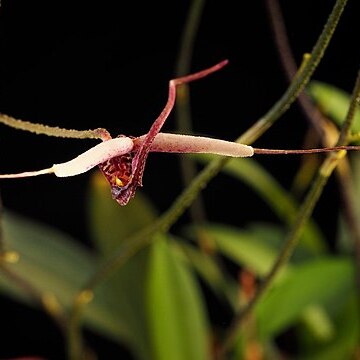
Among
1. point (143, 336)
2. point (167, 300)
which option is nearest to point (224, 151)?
point (167, 300)

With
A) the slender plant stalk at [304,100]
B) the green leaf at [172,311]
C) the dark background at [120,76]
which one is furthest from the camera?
the dark background at [120,76]

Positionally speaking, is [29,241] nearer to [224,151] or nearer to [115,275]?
[115,275]

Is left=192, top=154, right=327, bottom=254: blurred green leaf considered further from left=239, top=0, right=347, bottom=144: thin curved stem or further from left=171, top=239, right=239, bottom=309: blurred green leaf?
left=239, top=0, right=347, bottom=144: thin curved stem

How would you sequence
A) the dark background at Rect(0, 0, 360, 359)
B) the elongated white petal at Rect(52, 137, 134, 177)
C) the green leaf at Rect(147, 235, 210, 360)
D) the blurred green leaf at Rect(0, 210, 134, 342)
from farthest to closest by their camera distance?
the dark background at Rect(0, 0, 360, 359)
the blurred green leaf at Rect(0, 210, 134, 342)
the green leaf at Rect(147, 235, 210, 360)
the elongated white petal at Rect(52, 137, 134, 177)

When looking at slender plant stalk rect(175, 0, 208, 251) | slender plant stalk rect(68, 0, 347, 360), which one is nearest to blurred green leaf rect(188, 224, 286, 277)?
slender plant stalk rect(175, 0, 208, 251)

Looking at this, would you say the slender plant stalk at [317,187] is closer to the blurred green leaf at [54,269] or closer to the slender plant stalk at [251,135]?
the slender plant stalk at [251,135]

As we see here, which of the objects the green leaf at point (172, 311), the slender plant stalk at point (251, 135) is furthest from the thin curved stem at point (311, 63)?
the green leaf at point (172, 311)

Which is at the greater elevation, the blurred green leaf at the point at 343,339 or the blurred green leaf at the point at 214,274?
the blurred green leaf at the point at 214,274

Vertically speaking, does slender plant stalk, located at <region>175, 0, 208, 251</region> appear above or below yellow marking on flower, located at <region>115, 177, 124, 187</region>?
above
